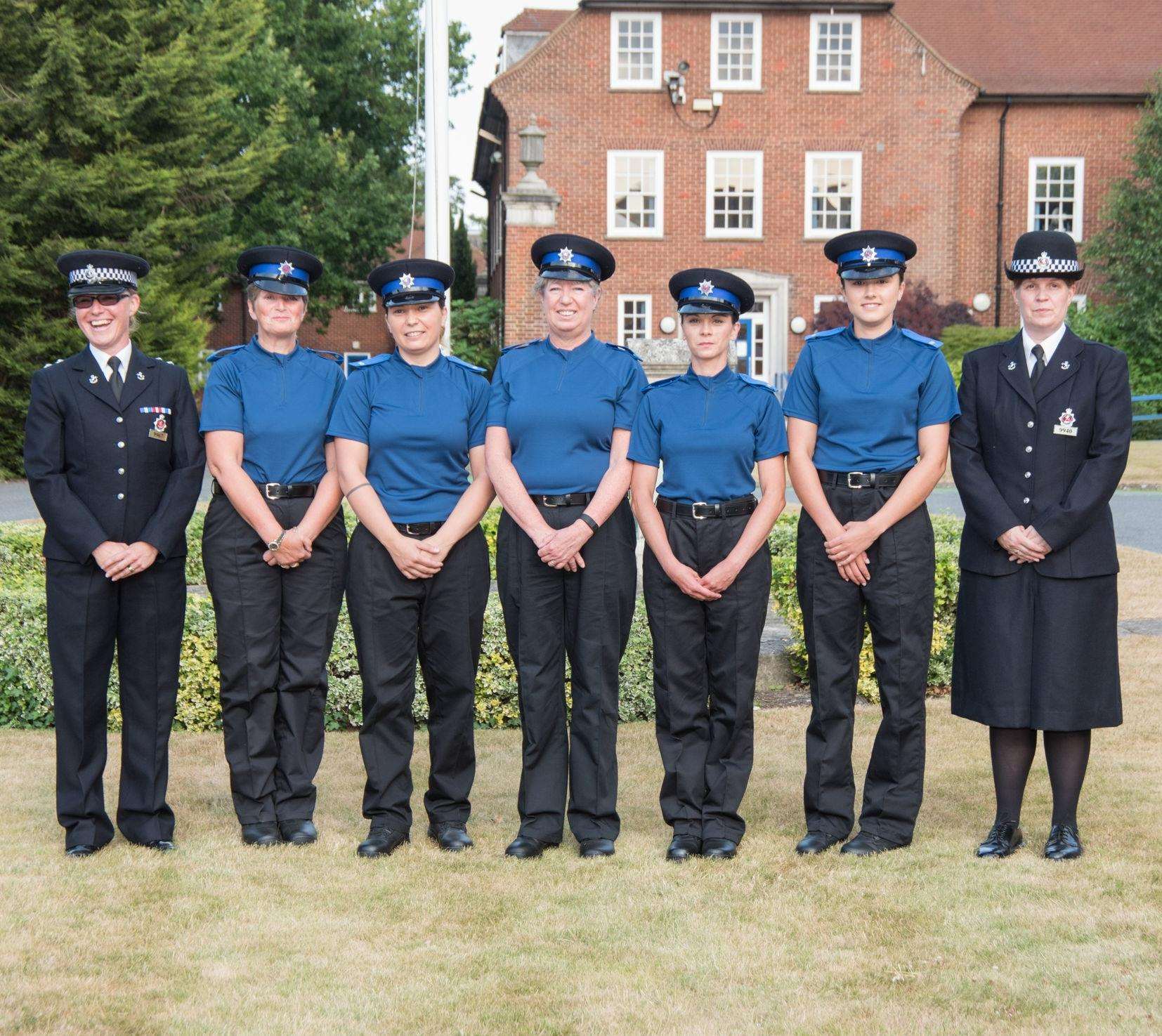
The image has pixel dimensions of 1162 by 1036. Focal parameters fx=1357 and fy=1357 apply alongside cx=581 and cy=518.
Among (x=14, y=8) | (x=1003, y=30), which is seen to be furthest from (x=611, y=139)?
(x=14, y=8)

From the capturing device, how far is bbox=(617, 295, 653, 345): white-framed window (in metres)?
29.6

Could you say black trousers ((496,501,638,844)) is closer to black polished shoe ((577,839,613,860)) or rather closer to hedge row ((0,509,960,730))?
black polished shoe ((577,839,613,860))

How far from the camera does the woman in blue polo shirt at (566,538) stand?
15.9 ft

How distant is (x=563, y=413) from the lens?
15.9 ft

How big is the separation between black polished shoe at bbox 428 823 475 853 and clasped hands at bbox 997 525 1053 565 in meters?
2.22

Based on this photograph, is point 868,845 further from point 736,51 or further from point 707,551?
point 736,51

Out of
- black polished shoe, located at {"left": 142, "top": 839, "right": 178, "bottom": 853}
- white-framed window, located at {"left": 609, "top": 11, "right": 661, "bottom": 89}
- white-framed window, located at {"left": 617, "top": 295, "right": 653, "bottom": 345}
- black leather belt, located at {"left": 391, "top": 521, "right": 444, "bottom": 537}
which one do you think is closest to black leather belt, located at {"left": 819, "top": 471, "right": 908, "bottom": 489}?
black leather belt, located at {"left": 391, "top": 521, "right": 444, "bottom": 537}

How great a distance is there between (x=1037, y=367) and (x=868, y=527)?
2.85 feet

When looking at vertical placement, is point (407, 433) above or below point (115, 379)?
below

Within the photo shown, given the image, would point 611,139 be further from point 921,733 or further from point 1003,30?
point 921,733

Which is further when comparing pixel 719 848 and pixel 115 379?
pixel 115 379

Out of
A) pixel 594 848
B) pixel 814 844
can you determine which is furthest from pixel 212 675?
pixel 814 844

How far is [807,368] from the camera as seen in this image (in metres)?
4.94

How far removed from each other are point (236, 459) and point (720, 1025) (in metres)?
2.64
